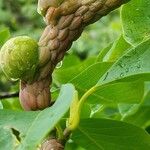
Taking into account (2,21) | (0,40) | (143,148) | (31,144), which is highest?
(31,144)

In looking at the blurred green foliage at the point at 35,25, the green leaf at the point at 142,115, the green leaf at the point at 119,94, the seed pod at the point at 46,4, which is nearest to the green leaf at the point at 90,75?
the green leaf at the point at 119,94

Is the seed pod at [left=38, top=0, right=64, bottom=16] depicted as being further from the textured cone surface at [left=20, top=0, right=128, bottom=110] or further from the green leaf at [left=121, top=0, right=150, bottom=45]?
the green leaf at [left=121, top=0, right=150, bottom=45]

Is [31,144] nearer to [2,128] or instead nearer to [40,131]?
[40,131]

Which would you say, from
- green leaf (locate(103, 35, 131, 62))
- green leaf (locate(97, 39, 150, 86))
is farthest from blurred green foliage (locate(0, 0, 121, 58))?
green leaf (locate(97, 39, 150, 86))

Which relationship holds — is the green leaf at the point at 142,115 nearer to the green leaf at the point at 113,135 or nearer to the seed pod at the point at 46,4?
the green leaf at the point at 113,135

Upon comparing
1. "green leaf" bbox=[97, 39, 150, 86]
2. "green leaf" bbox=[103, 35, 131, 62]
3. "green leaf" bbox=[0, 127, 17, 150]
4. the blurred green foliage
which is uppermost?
"green leaf" bbox=[97, 39, 150, 86]

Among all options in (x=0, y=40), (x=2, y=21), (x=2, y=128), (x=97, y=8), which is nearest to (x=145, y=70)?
(x=97, y=8)

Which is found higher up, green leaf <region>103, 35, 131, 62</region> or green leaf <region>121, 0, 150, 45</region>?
green leaf <region>121, 0, 150, 45</region>
